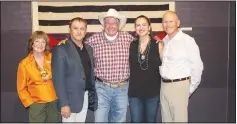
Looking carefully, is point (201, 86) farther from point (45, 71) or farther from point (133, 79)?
point (45, 71)

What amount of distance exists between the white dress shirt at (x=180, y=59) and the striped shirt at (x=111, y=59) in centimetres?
46

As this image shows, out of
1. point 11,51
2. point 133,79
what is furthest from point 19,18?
point 133,79

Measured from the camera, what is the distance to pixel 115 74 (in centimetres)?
365

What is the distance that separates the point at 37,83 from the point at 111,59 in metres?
0.91

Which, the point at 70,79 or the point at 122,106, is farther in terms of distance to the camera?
the point at 122,106

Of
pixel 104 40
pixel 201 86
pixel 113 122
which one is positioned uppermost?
pixel 104 40

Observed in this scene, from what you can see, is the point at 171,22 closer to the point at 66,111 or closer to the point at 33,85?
the point at 66,111

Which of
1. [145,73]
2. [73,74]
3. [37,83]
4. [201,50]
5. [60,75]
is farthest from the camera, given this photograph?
[201,50]

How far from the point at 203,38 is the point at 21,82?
288 centimetres

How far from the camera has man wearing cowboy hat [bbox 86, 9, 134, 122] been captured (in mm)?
3652

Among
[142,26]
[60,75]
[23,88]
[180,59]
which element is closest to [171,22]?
[142,26]

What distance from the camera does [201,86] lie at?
197 inches

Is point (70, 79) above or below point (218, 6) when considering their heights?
below

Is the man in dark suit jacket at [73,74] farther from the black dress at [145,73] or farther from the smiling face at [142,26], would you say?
the smiling face at [142,26]
